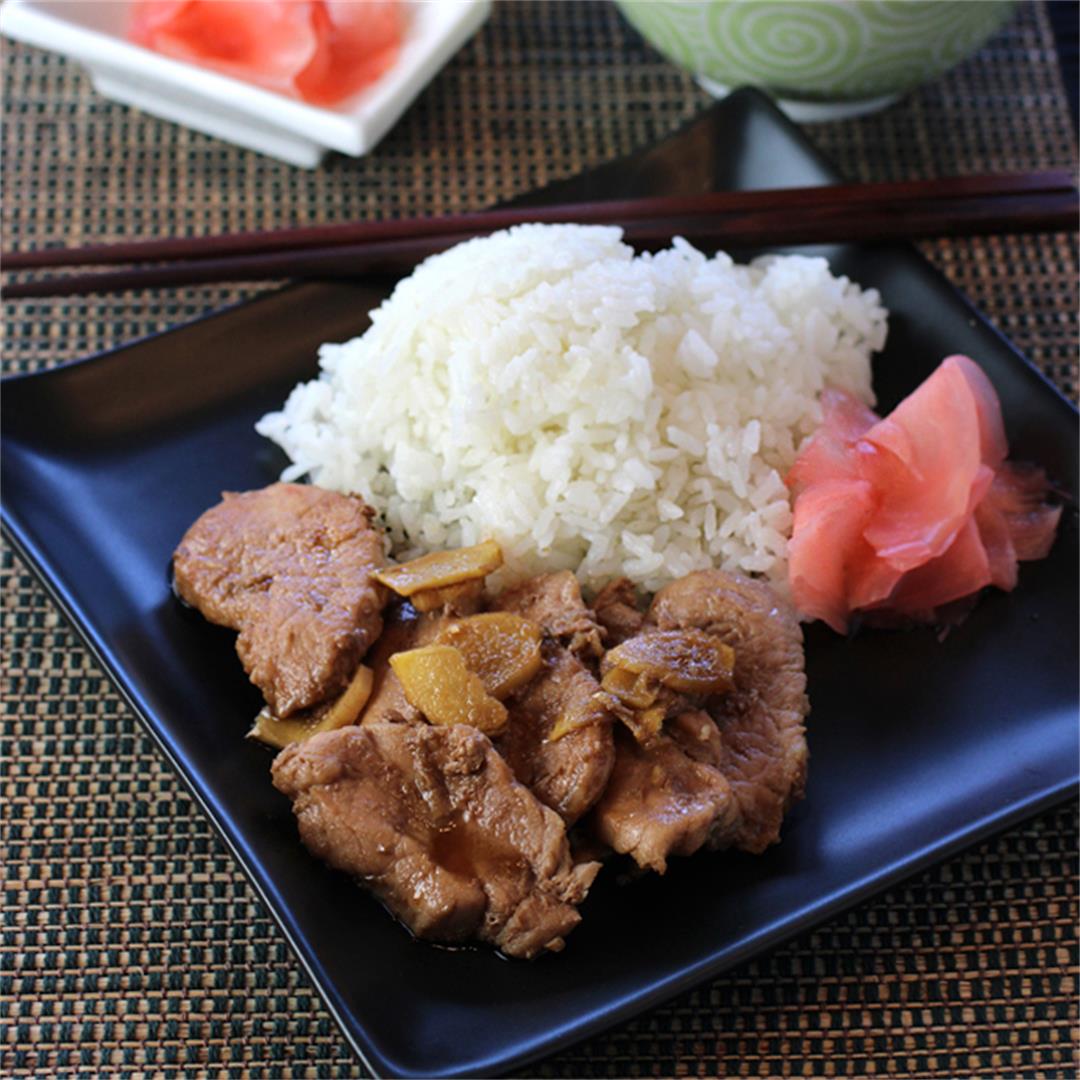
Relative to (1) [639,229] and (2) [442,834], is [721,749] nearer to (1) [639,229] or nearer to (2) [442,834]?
(2) [442,834]

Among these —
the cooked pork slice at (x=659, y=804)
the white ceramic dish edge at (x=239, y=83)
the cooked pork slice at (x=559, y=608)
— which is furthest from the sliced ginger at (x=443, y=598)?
the white ceramic dish edge at (x=239, y=83)

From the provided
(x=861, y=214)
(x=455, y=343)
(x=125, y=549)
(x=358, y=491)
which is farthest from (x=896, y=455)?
(x=125, y=549)

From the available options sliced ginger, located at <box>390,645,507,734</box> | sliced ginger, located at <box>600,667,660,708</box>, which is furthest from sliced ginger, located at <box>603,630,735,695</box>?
sliced ginger, located at <box>390,645,507,734</box>

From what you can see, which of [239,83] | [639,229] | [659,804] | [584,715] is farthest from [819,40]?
[659,804]

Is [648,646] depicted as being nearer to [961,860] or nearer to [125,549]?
[961,860]

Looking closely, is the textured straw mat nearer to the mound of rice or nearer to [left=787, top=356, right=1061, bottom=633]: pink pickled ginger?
[left=787, top=356, right=1061, bottom=633]: pink pickled ginger
